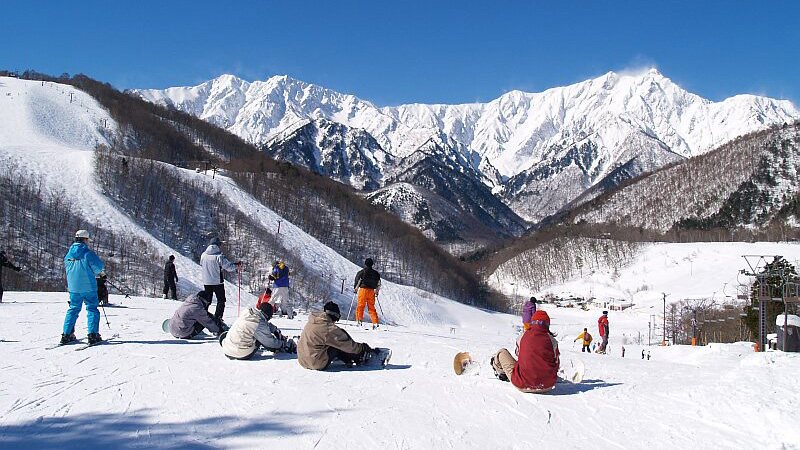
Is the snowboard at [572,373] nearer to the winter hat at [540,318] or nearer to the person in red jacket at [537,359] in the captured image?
the person in red jacket at [537,359]

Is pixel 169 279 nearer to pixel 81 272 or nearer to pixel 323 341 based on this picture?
pixel 81 272

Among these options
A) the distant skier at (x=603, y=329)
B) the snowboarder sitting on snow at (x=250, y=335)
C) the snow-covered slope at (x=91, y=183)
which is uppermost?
the snow-covered slope at (x=91, y=183)

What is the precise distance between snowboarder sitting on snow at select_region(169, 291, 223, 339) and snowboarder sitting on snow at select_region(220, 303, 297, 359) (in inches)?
66.2

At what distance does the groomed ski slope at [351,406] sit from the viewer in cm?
612

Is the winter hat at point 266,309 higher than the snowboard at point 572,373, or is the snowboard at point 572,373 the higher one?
the winter hat at point 266,309

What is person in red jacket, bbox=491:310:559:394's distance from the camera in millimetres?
7969

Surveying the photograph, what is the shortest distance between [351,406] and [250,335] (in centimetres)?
322

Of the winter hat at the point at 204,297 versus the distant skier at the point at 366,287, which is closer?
the winter hat at the point at 204,297

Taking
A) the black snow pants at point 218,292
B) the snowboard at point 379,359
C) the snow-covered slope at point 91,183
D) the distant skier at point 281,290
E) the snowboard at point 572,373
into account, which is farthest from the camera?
the snow-covered slope at point 91,183

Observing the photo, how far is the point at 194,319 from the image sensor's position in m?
11.5

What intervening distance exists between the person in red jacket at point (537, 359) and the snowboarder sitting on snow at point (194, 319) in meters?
6.67

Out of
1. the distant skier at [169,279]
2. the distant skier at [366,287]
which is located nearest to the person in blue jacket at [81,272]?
the distant skier at [366,287]

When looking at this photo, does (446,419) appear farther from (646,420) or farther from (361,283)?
(361,283)

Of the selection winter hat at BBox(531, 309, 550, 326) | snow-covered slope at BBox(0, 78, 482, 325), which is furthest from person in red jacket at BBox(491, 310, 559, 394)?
snow-covered slope at BBox(0, 78, 482, 325)
